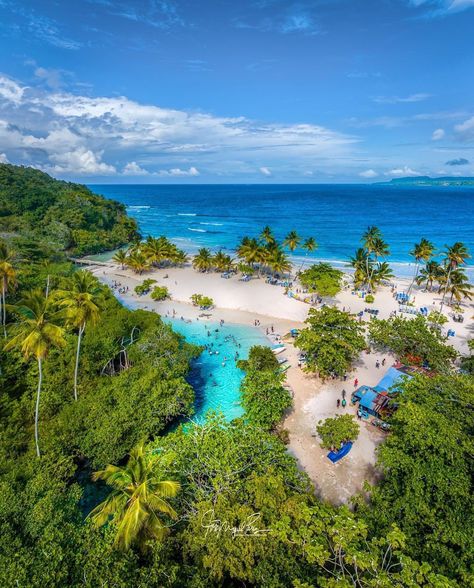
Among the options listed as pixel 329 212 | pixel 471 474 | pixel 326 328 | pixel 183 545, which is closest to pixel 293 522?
pixel 183 545

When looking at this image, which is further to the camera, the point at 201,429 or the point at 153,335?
the point at 153,335

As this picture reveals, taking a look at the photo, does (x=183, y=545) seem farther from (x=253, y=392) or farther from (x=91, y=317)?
(x=91, y=317)

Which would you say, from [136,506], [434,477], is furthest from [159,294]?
[434,477]

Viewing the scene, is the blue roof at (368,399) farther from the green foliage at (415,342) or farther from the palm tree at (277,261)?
the palm tree at (277,261)

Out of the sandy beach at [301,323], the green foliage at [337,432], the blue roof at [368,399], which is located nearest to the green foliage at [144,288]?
the sandy beach at [301,323]

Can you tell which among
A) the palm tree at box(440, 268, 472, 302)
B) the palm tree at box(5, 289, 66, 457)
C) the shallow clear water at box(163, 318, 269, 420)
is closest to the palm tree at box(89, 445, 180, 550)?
the palm tree at box(5, 289, 66, 457)

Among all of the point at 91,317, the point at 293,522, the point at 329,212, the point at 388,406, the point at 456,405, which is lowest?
the point at 388,406
